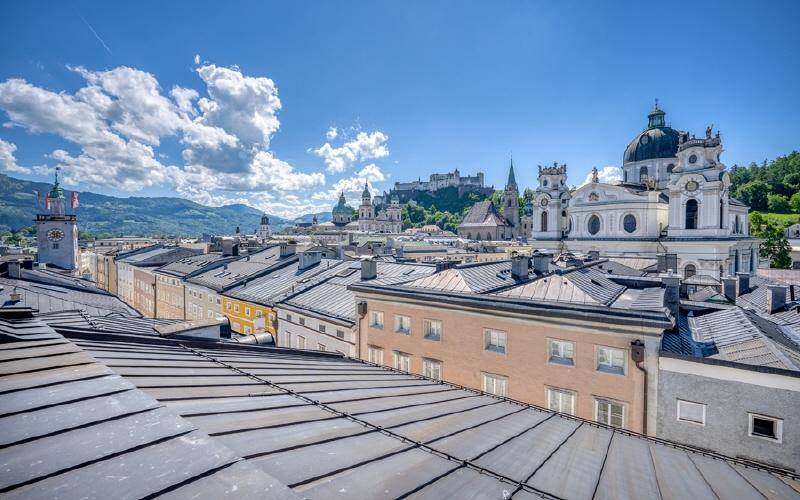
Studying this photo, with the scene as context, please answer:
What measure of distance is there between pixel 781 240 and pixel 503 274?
269 feet

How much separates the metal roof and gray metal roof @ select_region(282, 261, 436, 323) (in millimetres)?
13296

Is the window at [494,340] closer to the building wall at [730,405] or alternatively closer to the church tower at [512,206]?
the building wall at [730,405]

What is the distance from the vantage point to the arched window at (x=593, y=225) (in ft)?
201

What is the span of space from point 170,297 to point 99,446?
137 ft

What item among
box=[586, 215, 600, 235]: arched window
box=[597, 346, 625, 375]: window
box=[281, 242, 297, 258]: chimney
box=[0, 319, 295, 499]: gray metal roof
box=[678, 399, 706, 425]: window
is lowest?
box=[678, 399, 706, 425]: window

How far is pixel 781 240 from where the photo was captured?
72.8 m

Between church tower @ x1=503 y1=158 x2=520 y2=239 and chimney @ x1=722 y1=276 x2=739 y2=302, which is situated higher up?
church tower @ x1=503 y1=158 x2=520 y2=239

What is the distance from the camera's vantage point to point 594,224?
61812mm

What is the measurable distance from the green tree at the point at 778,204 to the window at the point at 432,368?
146175 millimetres

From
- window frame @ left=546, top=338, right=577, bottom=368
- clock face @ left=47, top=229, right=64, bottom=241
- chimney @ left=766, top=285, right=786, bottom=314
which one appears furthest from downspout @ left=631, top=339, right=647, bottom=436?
clock face @ left=47, top=229, right=64, bottom=241

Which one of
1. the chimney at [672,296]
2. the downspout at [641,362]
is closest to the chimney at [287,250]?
the chimney at [672,296]

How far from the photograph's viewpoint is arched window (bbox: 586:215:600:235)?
6128 cm

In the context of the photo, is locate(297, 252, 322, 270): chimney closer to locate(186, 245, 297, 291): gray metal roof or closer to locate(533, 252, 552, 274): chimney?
locate(186, 245, 297, 291): gray metal roof

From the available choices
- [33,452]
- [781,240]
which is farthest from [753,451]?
[781,240]
